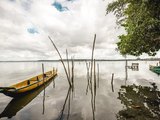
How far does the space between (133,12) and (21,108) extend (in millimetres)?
11085

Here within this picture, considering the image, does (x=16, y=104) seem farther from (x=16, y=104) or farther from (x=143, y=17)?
(x=143, y=17)

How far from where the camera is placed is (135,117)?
9.81 m

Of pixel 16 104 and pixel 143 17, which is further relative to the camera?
pixel 16 104

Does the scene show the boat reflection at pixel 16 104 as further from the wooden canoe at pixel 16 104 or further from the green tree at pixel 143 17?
the green tree at pixel 143 17

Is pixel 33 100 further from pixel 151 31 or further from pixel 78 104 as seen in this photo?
pixel 151 31

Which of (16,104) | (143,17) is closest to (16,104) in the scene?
(16,104)

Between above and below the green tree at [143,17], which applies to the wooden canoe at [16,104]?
below

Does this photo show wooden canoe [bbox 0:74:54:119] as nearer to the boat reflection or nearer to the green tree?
the boat reflection

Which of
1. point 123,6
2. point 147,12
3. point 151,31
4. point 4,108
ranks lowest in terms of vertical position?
point 4,108

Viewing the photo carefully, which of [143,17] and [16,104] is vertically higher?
[143,17]

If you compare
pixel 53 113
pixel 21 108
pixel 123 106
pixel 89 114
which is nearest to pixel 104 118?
pixel 89 114

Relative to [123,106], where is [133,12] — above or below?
above

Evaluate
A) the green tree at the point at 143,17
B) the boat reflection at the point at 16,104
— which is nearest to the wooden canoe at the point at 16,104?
the boat reflection at the point at 16,104

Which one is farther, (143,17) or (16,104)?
(16,104)
